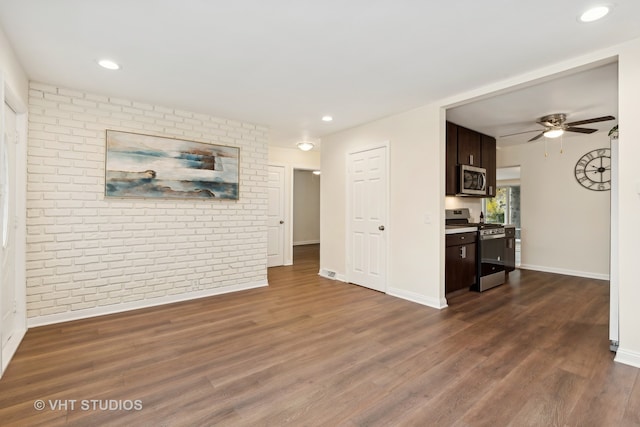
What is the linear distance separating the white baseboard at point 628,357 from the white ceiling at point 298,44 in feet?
7.83

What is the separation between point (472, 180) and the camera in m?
4.85

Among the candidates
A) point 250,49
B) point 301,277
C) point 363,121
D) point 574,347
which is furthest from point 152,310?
point 574,347

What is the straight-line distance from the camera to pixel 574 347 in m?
2.66

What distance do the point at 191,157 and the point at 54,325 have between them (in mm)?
2349

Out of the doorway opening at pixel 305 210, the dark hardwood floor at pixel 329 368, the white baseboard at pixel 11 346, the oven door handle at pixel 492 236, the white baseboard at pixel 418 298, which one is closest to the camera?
the dark hardwood floor at pixel 329 368

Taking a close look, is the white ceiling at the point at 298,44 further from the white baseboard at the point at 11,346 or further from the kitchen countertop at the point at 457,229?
the white baseboard at the point at 11,346

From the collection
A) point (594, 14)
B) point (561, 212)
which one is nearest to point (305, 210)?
point (561, 212)

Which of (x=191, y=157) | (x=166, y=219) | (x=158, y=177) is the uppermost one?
(x=191, y=157)

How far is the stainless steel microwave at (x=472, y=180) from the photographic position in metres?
4.68

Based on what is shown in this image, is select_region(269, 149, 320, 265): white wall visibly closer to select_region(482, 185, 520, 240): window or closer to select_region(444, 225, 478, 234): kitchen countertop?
select_region(444, 225, 478, 234): kitchen countertop

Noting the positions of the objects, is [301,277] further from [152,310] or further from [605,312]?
[605,312]

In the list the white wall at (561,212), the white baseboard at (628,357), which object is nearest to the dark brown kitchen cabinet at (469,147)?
the white wall at (561,212)

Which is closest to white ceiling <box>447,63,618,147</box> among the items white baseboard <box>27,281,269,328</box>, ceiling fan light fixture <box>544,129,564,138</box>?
ceiling fan light fixture <box>544,129,564,138</box>

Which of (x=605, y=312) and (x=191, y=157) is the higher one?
(x=191, y=157)
